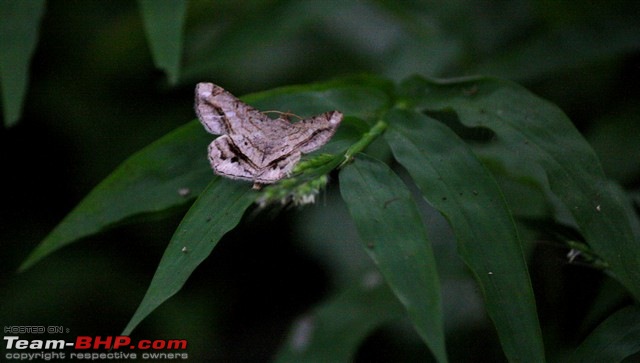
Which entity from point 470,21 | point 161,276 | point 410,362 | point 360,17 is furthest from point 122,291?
point 470,21

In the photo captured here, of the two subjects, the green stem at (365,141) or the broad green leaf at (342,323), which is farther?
the broad green leaf at (342,323)

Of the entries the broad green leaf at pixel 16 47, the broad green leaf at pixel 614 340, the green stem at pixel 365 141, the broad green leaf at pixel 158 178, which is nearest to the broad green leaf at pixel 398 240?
the green stem at pixel 365 141

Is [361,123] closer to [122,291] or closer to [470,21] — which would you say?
[470,21]

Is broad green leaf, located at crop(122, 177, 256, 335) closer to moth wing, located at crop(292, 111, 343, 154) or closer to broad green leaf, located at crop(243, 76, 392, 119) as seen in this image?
moth wing, located at crop(292, 111, 343, 154)

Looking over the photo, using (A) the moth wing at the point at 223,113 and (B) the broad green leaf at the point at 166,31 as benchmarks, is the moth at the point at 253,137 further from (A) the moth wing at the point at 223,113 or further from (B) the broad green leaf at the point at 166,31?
(B) the broad green leaf at the point at 166,31

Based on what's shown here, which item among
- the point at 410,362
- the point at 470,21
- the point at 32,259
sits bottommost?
the point at 410,362

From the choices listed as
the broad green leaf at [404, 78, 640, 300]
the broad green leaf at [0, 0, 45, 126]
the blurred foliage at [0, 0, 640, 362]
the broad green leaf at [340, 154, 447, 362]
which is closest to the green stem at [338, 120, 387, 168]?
the broad green leaf at [340, 154, 447, 362]

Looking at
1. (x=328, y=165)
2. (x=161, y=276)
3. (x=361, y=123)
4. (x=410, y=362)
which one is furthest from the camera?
(x=410, y=362)
